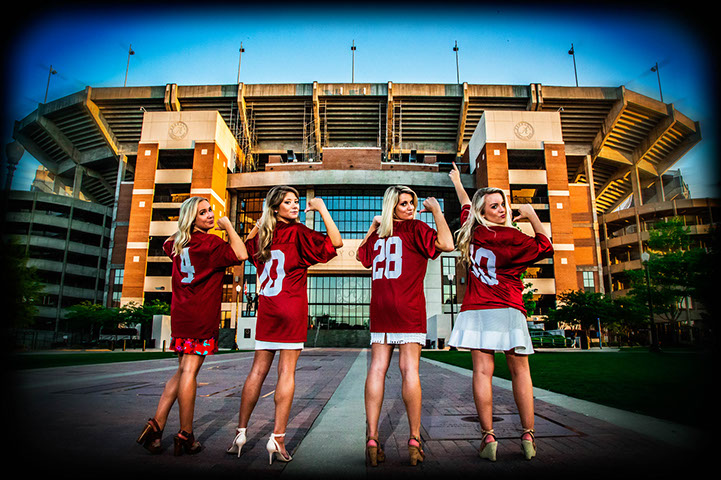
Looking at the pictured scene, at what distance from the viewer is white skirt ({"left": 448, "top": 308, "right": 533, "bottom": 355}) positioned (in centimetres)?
297

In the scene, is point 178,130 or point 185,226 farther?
point 178,130

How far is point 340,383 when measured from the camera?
7.75 metres

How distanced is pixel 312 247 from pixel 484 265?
141 cm

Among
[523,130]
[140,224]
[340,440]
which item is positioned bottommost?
[340,440]

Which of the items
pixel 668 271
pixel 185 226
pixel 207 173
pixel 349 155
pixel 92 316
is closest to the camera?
pixel 185 226

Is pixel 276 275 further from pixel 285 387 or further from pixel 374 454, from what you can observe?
pixel 374 454

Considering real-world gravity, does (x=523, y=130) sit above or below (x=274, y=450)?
above

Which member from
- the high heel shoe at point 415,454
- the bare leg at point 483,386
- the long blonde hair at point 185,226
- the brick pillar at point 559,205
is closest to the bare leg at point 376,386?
the high heel shoe at point 415,454

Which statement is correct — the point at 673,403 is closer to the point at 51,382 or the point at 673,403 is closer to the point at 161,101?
the point at 51,382

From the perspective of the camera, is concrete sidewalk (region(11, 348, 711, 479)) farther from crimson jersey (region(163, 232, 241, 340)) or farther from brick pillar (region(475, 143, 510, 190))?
brick pillar (region(475, 143, 510, 190))

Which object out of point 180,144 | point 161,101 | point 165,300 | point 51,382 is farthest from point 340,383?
point 161,101

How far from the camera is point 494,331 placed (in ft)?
9.98

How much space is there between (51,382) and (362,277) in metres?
42.9

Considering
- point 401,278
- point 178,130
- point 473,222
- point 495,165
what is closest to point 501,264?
point 473,222
